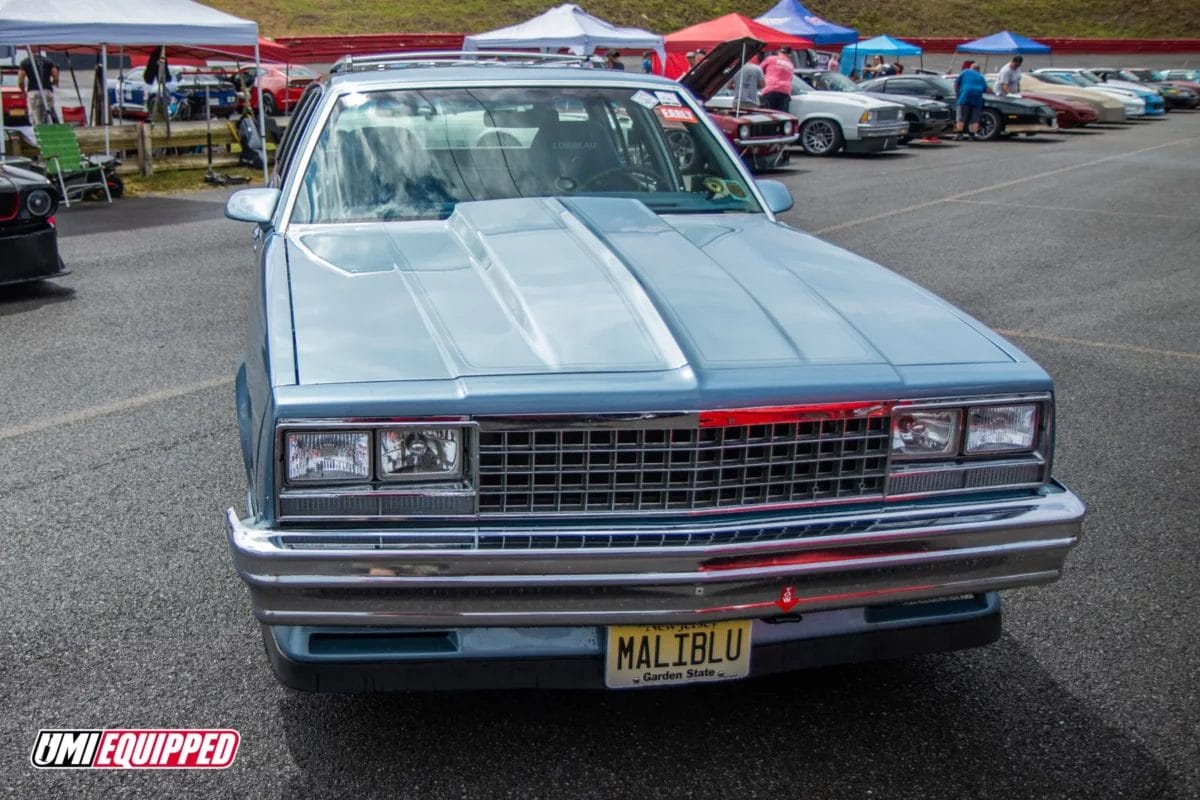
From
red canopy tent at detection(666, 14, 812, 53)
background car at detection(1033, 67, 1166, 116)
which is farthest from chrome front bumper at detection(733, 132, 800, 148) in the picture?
background car at detection(1033, 67, 1166, 116)

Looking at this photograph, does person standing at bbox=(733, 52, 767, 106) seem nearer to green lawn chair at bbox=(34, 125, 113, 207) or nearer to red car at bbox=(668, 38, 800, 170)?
red car at bbox=(668, 38, 800, 170)

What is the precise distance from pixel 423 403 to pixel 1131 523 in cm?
324

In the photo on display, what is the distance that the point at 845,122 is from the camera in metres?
20.1

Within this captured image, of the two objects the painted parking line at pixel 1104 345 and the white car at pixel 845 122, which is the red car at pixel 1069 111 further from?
the painted parking line at pixel 1104 345

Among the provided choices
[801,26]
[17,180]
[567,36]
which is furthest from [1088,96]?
[17,180]

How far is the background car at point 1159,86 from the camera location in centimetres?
3619

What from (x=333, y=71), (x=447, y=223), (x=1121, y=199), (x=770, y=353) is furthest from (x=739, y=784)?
(x=1121, y=199)

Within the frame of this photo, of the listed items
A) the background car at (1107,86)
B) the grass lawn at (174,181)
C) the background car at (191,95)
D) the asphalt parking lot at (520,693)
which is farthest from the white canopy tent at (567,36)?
the background car at (1107,86)

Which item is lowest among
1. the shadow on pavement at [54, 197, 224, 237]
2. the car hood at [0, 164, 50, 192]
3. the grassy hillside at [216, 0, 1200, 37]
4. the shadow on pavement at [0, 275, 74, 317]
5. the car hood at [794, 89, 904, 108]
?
the shadow on pavement at [54, 197, 224, 237]

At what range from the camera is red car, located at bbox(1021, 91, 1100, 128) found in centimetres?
2752

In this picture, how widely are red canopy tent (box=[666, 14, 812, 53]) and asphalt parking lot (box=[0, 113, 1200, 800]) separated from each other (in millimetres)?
15924

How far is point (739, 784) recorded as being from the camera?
9.50 ft

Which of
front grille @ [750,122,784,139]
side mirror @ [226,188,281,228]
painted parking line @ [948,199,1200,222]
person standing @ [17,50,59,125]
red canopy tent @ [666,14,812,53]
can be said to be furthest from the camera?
red canopy tent @ [666,14,812,53]

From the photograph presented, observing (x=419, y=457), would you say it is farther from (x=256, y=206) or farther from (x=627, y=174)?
(x=627, y=174)
